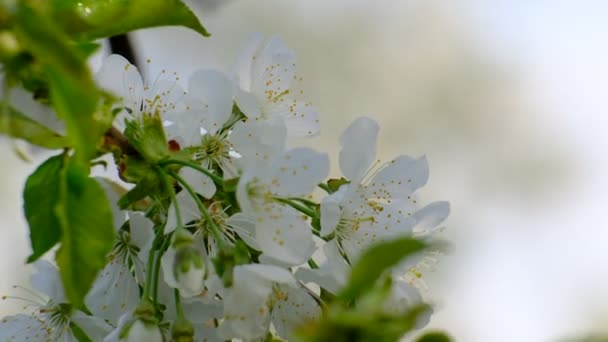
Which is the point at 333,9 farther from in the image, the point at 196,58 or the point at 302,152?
the point at 302,152

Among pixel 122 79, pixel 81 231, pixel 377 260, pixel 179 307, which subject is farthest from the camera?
pixel 122 79

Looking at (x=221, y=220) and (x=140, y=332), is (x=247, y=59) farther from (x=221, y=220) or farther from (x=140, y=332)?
(x=140, y=332)

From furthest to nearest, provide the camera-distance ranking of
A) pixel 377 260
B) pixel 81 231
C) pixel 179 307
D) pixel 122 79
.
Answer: pixel 122 79 → pixel 179 307 → pixel 81 231 → pixel 377 260

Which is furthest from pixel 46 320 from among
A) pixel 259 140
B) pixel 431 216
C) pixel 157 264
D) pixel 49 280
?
pixel 431 216

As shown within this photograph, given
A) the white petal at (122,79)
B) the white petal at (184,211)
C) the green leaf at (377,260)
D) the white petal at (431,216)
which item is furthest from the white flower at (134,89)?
the green leaf at (377,260)

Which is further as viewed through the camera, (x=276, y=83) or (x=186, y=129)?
(x=276, y=83)

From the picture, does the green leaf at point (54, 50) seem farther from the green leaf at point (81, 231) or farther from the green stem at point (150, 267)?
the green stem at point (150, 267)
